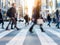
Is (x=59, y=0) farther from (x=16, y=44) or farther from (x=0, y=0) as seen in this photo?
(x=16, y=44)

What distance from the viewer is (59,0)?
67125 mm

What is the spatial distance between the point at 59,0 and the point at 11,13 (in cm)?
→ 4932

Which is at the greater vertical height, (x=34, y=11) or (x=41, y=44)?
(x=34, y=11)

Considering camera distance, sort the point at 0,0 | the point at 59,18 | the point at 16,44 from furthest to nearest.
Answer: the point at 0,0, the point at 59,18, the point at 16,44

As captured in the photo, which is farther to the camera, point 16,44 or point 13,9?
point 13,9

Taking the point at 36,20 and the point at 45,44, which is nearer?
the point at 45,44

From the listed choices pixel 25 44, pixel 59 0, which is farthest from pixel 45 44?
pixel 59 0

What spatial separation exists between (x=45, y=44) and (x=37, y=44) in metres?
0.28

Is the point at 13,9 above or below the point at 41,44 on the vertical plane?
above

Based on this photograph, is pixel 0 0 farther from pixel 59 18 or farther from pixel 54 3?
pixel 59 18

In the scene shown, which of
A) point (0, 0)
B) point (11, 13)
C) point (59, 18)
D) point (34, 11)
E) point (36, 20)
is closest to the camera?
point (34, 11)

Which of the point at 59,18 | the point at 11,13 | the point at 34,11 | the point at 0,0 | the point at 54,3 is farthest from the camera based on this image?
the point at 0,0

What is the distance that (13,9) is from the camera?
62.3 ft

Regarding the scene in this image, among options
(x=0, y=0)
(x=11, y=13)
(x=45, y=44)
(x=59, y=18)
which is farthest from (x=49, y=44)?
(x=0, y=0)
